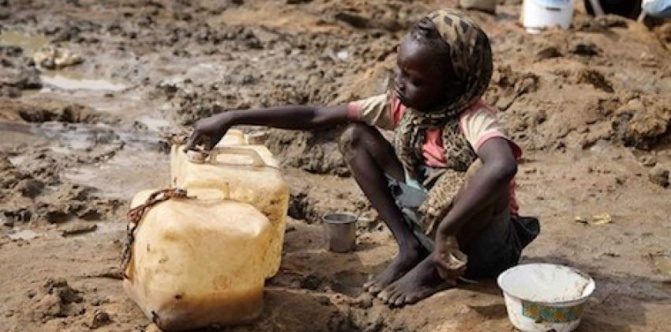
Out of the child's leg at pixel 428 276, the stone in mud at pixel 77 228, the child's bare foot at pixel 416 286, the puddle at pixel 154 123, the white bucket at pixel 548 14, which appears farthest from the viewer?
the white bucket at pixel 548 14

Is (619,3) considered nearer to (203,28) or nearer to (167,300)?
(203,28)

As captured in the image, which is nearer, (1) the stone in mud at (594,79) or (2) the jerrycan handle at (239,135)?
(2) the jerrycan handle at (239,135)

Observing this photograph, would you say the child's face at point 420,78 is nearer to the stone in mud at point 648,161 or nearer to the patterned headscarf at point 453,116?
the patterned headscarf at point 453,116

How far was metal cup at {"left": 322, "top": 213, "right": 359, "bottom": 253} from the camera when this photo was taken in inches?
166

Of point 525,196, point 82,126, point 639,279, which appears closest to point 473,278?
point 639,279

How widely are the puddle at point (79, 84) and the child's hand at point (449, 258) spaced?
4629 mm

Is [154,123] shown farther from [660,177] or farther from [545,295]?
[545,295]

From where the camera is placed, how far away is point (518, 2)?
11.4 meters

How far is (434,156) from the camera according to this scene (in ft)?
12.3

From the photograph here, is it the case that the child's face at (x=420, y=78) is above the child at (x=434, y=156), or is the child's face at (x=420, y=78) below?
above

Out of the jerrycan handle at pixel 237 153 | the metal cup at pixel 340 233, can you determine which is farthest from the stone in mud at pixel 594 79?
the jerrycan handle at pixel 237 153

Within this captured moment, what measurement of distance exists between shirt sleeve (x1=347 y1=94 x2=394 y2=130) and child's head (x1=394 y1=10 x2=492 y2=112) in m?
0.28

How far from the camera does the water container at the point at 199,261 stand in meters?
3.23

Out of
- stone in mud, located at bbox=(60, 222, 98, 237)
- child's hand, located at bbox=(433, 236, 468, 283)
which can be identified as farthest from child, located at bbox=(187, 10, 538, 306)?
stone in mud, located at bbox=(60, 222, 98, 237)
